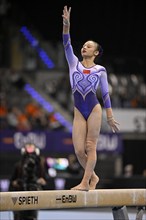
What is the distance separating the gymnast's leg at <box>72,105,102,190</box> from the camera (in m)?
7.22

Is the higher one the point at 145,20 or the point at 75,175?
the point at 145,20

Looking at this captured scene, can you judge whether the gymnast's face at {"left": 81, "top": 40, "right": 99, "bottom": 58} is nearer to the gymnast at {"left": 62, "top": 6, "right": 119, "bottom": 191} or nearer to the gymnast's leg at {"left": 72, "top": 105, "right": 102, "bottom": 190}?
the gymnast at {"left": 62, "top": 6, "right": 119, "bottom": 191}

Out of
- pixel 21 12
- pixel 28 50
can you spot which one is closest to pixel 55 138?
pixel 28 50

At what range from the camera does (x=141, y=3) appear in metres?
23.4

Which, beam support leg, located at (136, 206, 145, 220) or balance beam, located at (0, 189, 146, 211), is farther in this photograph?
beam support leg, located at (136, 206, 145, 220)

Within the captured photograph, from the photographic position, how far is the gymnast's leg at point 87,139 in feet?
23.7

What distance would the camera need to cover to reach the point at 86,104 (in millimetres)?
7367

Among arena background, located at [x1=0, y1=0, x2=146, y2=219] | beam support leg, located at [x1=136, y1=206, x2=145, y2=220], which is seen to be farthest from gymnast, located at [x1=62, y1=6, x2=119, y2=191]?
arena background, located at [x1=0, y1=0, x2=146, y2=219]

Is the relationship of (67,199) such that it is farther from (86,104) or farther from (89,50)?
(89,50)

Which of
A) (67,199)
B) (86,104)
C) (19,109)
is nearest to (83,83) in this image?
(86,104)

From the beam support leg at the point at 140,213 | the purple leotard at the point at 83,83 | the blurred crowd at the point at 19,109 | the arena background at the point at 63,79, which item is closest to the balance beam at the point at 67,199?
the beam support leg at the point at 140,213

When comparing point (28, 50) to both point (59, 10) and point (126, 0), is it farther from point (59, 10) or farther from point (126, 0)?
point (126, 0)

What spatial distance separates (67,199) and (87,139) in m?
0.71

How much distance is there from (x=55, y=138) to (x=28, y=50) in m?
5.18
